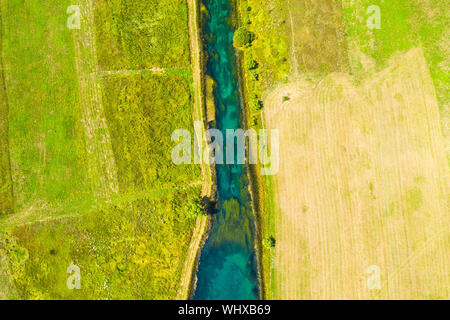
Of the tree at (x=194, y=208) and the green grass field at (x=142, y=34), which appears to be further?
the green grass field at (x=142, y=34)

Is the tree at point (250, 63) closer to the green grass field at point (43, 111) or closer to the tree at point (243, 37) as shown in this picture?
the tree at point (243, 37)

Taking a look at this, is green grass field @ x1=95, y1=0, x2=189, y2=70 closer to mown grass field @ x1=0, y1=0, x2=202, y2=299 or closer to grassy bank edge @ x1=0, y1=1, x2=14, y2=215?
mown grass field @ x1=0, y1=0, x2=202, y2=299

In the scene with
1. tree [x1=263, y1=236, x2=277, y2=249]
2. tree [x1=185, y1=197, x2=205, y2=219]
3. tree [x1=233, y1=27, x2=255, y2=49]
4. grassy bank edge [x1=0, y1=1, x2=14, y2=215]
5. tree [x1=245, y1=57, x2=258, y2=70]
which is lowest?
tree [x1=263, y1=236, x2=277, y2=249]

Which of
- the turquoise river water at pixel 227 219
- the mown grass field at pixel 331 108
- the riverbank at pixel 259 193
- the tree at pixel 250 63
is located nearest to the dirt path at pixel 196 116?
the turquoise river water at pixel 227 219

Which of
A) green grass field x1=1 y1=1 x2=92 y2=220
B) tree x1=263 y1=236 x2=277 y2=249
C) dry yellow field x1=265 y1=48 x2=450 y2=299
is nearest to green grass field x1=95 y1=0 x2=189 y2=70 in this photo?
green grass field x1=1 y1=1 x2=92 y2=220

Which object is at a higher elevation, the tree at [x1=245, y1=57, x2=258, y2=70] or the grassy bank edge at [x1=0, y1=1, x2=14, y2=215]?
the tree at [x1=245, y1=57, x2=258, y2=70]

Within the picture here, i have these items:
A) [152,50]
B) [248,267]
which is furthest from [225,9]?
[248,267]

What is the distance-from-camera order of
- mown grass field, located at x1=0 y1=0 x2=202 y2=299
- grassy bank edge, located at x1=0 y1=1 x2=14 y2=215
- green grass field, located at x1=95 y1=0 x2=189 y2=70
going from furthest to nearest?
green grass field, located at x1=95 y1=0 x2=189 y2=70
grassy bank edge, located at x1=0 y1=1 x2=14 y2=215
mown grass field, located at x1=0 y1=0 x2=202 y2=299
